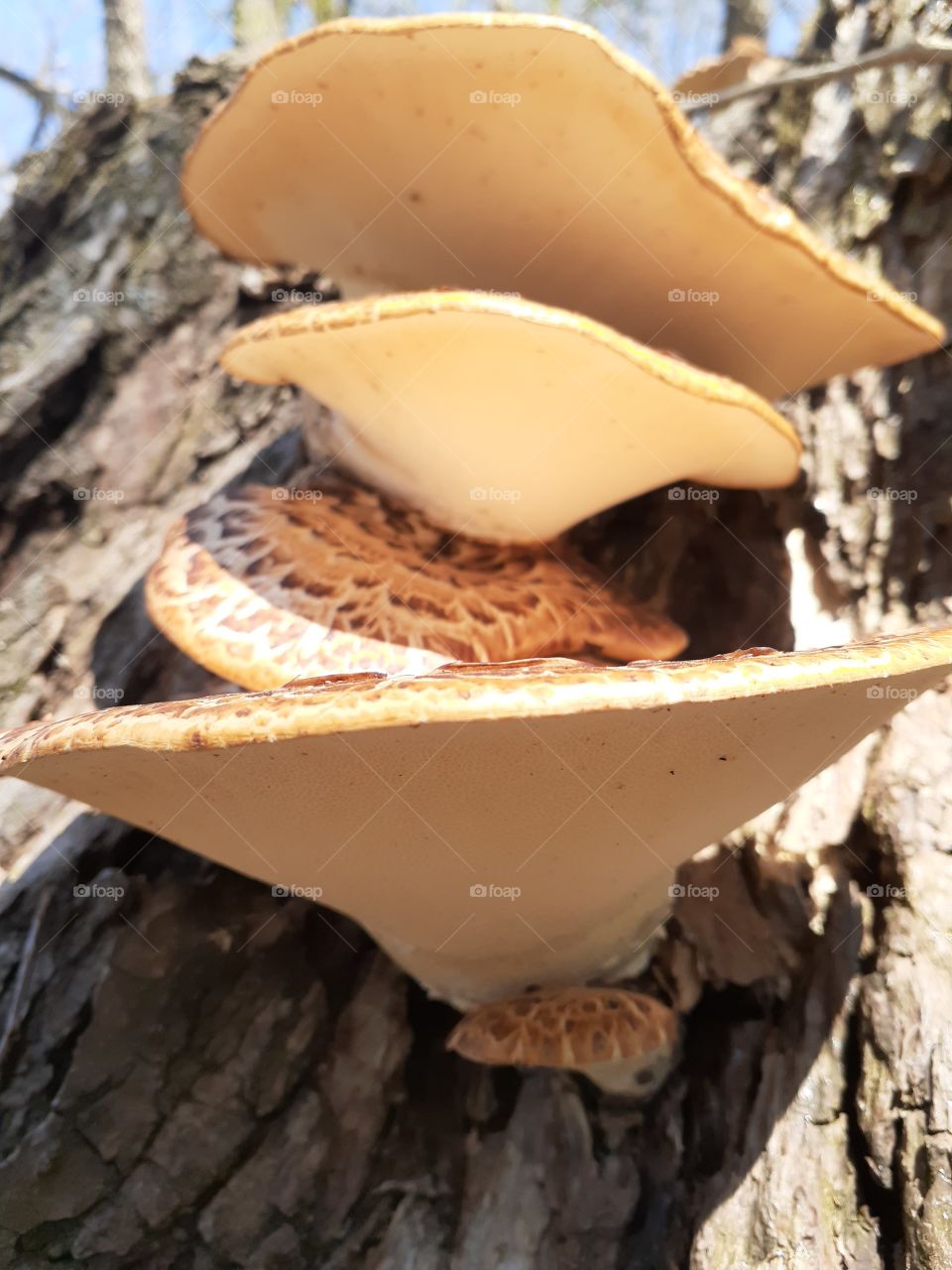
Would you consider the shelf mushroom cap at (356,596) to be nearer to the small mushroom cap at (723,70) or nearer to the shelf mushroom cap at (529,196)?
the shelf mushroom cap at (529,196)

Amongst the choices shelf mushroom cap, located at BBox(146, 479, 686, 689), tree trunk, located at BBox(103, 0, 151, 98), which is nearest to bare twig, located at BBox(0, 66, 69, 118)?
tree trunk, located at BBox(103, 0, 151, 98)

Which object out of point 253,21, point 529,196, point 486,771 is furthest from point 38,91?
point 486,771

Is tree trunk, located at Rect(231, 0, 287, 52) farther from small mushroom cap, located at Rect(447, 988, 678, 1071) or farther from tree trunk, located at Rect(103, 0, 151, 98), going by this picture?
small mushroom cap, located at Rect(447, 988, 678, 1071)

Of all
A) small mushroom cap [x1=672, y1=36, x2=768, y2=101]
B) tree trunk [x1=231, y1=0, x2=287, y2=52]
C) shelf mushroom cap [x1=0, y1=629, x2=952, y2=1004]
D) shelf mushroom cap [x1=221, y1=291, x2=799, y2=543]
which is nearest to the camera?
shelf mushroom cap [x1=0, y1=629, x2=952, y2=1004]

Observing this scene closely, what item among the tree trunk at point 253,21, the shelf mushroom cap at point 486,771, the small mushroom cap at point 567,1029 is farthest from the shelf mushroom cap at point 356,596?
the tree trunk at point 253,21

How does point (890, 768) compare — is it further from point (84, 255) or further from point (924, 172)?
point (84, 255)

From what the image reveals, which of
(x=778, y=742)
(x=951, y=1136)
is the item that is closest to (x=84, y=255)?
(x=778, y=742)
